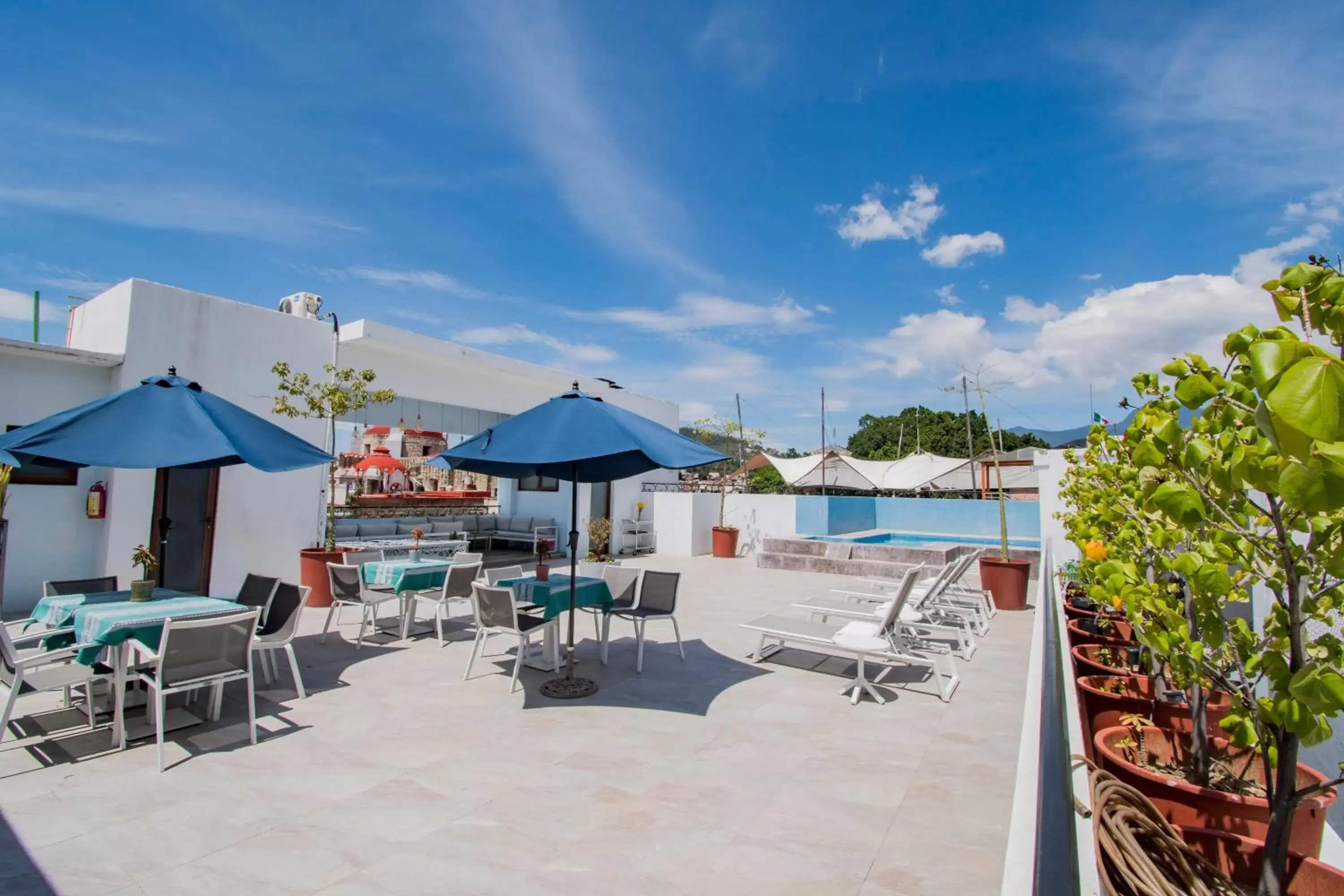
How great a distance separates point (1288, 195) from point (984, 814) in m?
8.96

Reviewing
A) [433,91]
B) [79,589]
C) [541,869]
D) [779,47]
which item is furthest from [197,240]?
[541,869]

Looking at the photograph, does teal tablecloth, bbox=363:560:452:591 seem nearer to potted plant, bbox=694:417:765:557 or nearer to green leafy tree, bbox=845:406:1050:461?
potted plant, bbox=694:417:765:557

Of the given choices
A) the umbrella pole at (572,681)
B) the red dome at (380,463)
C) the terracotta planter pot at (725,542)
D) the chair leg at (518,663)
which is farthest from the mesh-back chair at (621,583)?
the red dome at (380,463)

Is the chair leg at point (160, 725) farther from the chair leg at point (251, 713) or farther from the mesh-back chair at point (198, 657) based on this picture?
the chair leg at point (251, 713)

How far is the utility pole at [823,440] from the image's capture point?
22453 mm

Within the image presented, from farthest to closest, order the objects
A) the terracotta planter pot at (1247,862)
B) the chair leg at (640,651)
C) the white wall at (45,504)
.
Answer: the white wall at (45,504) → the chair leg at (640,651) → the terracotta planter pot at (1247,862)

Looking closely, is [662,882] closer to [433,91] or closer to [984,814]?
[984,814]

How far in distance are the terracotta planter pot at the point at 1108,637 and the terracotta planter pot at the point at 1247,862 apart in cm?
235

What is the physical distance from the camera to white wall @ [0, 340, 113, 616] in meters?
7.05

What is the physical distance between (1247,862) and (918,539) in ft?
57.3

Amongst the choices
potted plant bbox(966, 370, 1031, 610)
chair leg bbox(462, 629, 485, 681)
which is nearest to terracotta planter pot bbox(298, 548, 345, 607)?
chair leg bbox(462, 629, 485, 681)

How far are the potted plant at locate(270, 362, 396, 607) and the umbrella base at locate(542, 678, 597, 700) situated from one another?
14.6 feet

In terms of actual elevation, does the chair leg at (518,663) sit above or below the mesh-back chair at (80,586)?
below

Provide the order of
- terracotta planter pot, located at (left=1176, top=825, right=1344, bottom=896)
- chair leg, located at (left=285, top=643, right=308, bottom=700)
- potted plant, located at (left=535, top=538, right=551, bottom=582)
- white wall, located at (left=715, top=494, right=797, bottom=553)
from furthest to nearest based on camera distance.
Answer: white wall, located at (left=715, top=494, right=797, bottom=553) < potted plant, located at (left=535, top=538, right=551, bottom=582) < chair leg, located at (left=285, top=643, right=308, bottom=700) < terracotta planter pot, located at (left=1176, top=825, right=1344, bottom=896)
